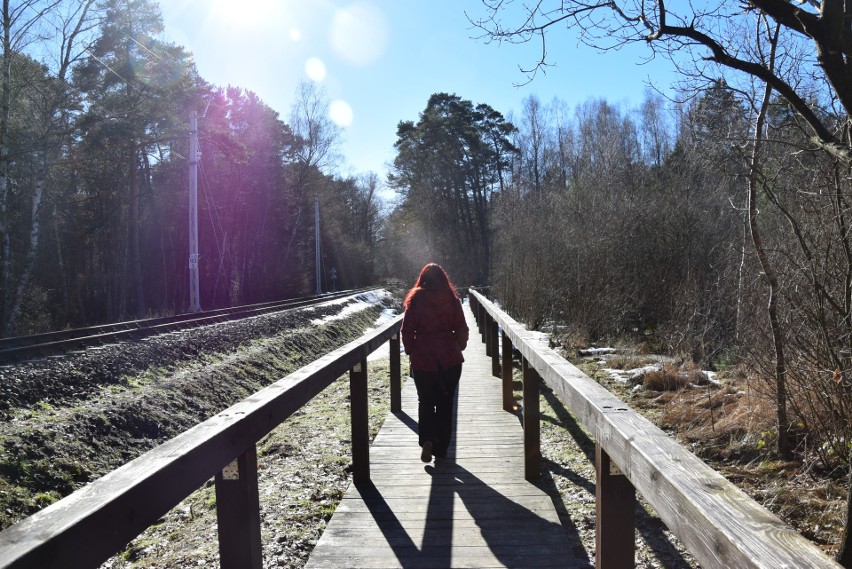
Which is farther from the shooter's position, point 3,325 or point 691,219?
point 3,325

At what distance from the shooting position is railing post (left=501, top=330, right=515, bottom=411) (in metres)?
6.92

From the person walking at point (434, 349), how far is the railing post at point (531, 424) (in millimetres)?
763

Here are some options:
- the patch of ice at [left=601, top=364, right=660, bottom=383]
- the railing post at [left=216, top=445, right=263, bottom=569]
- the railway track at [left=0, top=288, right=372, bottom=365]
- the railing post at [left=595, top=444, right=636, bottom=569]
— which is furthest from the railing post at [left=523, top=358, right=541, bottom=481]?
the railway track at [left=0, top=288, right=372, bottom=365]

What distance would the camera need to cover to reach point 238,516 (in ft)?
7.03

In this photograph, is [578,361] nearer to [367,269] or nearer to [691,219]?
[691,219]

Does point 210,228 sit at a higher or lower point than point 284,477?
higher

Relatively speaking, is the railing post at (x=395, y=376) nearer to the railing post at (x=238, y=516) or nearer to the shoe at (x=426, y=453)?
the shoe at (x=426, y=453)

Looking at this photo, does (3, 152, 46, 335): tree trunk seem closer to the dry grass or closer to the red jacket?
the red jacket

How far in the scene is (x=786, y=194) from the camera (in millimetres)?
5379

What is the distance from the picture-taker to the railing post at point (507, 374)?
692 cm

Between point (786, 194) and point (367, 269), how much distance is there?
2392 inches

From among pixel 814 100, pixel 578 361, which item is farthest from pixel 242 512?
pixel 578 361

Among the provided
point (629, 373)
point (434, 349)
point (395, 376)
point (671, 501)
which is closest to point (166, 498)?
point (671, 501)

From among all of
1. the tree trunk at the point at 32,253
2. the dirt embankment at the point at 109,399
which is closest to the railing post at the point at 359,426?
the dirt embankment at the point at 109,399
